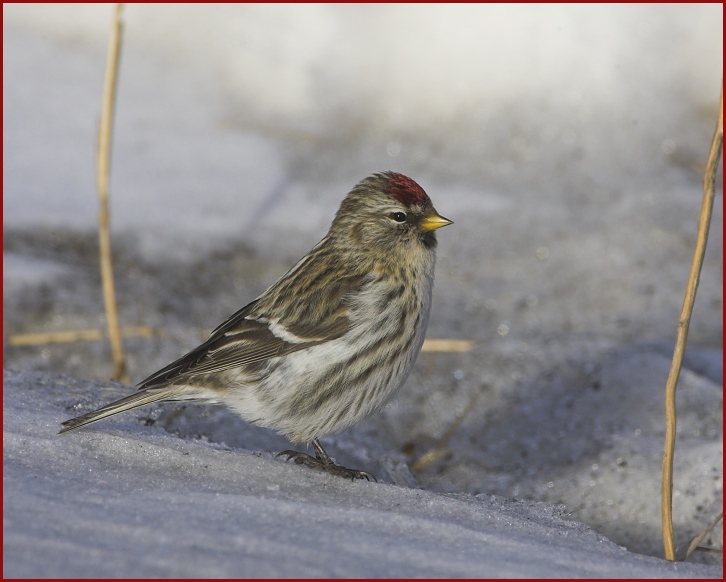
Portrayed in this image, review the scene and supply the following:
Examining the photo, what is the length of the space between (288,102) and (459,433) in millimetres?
3168

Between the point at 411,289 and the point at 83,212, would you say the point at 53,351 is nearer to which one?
the point at 83,212

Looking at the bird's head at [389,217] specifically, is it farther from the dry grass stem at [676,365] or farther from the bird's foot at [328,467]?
the dry grass stem at [676,365]

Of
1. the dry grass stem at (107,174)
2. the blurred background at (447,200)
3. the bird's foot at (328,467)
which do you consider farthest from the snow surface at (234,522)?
the dry grass stem at (107,174)

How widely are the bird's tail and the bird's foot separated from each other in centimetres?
46

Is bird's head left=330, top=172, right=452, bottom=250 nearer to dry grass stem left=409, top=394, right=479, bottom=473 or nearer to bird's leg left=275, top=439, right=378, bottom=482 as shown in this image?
bird's leg left=275, top=439, right=378, bottom=482

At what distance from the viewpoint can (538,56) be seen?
636 centimetres

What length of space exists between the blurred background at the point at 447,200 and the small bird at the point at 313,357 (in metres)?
0.40

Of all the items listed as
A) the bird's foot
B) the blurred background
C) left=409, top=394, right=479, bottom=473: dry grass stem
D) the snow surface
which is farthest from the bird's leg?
left=409, top=394, right=479, bottom=473: dry grass stem

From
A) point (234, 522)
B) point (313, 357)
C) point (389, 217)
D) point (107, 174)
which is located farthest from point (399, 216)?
point (234, 522)

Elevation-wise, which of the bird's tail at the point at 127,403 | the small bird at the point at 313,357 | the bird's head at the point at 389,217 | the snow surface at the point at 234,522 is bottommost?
the snow surface at the point at 234,522

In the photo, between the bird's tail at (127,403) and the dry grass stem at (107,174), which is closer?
the bird's tail at (127,403)

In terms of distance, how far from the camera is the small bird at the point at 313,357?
309 cm

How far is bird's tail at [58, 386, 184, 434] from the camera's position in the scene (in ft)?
8.77

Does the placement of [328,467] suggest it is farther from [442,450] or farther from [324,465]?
[442,450]
